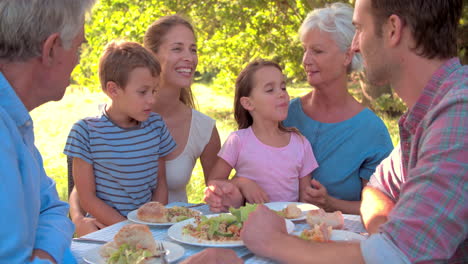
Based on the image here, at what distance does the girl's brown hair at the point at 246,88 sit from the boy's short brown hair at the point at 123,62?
0.61 metres

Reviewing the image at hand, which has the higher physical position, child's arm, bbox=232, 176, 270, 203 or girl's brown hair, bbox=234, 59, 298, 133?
girl's brown hair, bbox=234, 59, 298, 133

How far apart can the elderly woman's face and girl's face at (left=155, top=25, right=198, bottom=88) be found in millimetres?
879

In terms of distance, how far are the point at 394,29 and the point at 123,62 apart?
1808 mm

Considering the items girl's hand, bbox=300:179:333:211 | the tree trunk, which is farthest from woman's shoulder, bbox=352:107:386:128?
the tree trunk

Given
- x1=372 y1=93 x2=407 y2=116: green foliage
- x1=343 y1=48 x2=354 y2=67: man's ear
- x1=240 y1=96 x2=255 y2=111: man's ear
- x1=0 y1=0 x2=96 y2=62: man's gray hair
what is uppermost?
x1=0 y1=0 x2=96 y2=62: man's gray hair

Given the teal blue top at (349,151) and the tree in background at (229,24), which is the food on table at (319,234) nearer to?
the teal blue top at (349,151)

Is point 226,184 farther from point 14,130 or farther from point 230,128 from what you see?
point 230,128

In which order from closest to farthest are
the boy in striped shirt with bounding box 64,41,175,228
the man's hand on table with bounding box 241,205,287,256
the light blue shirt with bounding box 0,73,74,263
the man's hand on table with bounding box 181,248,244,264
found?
the light blue shirt with bounding box 0,73,74,263 < the man's hand on table with bounding box 181,248,244,264 < the man's hand on table with bounding box 241,205,287,256 < the boy in striped shirt with bounding box 64,41,175,228

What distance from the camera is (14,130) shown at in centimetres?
152

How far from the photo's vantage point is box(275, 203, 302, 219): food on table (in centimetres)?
241

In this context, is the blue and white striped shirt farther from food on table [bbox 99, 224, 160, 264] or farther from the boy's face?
food on table [bbox 99, 224, 160, 264]

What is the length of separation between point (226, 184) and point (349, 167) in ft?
3.24

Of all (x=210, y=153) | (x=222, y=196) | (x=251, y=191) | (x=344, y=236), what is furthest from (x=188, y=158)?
(x=344, y=236)

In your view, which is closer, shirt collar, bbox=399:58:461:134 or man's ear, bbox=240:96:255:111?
shirt collar, bbox=399:58:461:134
